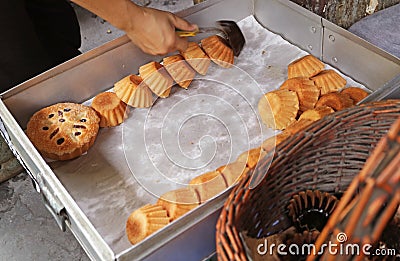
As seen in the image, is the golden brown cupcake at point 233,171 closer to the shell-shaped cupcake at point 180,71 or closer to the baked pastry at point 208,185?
the baked pastry at point 208,185

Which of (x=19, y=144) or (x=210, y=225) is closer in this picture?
(x=210, y=225)

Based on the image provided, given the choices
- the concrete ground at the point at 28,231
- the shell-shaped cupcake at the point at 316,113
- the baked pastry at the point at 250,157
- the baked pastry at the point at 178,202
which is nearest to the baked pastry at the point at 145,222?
the baked pastry at the point at 178,202

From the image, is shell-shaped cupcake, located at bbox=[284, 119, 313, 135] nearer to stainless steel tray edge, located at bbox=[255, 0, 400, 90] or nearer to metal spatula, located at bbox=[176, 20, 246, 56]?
stainless steel tray edge, located at bbox=[255, 0, 400, 90]

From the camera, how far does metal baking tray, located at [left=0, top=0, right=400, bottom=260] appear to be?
1.05 m

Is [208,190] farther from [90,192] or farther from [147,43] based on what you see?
[147,43]

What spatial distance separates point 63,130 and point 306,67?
77cm

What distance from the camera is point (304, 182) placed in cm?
108

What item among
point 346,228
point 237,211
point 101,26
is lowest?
point 101,26

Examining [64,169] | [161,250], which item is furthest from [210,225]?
[64,169]

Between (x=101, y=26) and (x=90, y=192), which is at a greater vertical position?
(x=90, y=192)

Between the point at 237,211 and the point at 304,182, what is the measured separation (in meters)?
0.24

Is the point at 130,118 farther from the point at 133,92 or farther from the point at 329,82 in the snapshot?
the point at 329,82

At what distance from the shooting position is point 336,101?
1454 mm

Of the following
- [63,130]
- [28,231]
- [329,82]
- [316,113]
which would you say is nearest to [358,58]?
[329,82]
